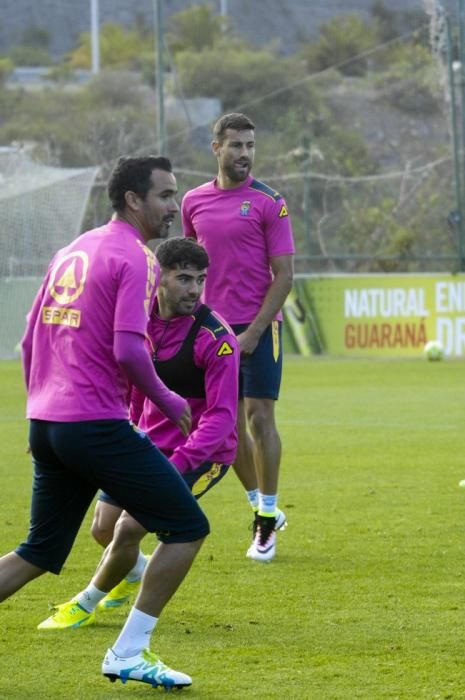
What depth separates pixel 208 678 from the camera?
19.0 ft

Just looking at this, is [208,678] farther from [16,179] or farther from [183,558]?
[16,179]

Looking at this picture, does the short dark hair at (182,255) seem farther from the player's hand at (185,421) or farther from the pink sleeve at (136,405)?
the player's hand at (185,421)

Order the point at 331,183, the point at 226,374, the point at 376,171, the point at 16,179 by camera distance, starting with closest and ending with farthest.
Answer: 1. the point at 226,374
2. the point at 16,179
3. the point at 331,183
4. the point at 376,171

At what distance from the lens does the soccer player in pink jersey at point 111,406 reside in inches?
212

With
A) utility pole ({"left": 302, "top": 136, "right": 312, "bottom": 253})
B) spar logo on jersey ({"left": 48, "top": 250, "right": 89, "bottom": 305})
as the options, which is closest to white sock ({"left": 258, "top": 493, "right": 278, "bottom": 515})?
spar logo on jersey ({"left": 48, "top": 250, "right": 89, "bottom": 305})

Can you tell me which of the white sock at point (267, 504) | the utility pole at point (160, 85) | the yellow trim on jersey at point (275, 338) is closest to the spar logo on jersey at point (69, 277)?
the yellow trim on jersey at point (275, 338)

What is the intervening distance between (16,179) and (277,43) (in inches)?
1918

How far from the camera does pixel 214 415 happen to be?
611 cm

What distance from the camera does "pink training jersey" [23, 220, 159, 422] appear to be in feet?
17.5

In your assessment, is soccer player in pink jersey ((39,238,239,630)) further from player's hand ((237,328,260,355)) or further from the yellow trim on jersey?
the yellow trim on jersey

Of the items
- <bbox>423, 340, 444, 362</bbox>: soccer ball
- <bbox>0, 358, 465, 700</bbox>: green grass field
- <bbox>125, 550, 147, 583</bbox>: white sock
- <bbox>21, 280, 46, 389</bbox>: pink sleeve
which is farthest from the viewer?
<bbox>423, 340, 444, 362</bbox>: soccer ball

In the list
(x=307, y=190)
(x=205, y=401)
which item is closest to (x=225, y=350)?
(x=205, y=401)

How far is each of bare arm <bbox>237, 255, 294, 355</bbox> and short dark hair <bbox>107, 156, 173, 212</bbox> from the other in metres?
2.82

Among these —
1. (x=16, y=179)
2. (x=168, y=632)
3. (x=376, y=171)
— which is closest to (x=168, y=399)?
(x=168, y=632)
